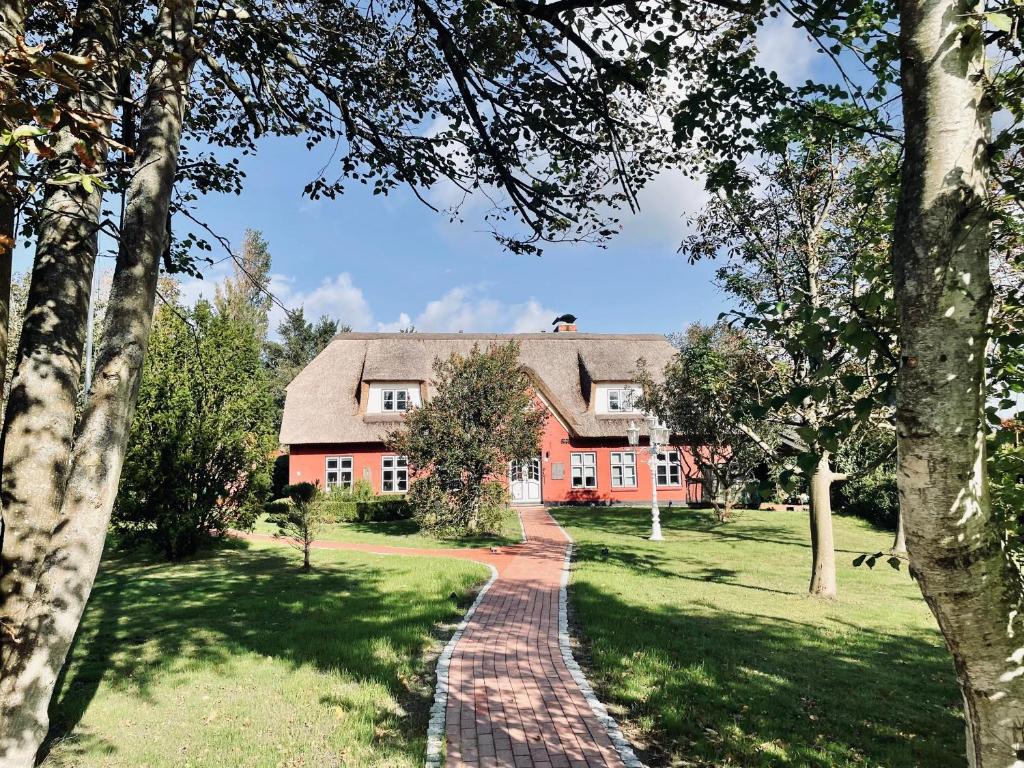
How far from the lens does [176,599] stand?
33.5 ft

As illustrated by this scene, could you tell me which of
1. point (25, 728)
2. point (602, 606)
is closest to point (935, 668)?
point (602, 606)

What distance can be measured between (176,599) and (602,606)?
24.1 ft

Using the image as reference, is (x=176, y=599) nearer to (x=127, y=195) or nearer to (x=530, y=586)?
(x=530, y=586)

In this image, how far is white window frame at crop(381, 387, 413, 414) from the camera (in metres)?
28.9

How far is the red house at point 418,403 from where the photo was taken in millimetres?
27578

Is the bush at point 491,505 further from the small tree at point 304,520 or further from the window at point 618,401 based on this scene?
the window at point 618,401

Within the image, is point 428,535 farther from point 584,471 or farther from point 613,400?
point 613,400

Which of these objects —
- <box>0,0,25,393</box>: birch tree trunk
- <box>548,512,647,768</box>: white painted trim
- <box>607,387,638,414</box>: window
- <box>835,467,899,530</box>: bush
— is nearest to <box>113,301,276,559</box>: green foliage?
<box>548,512,647,768</box>: white painted trim

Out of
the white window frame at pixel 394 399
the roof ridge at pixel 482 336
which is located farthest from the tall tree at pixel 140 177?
the roof ridge at pixel 482 336

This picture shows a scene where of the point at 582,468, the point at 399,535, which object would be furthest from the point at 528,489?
the point at 399,535

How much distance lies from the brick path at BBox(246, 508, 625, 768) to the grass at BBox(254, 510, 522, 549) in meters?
6.87

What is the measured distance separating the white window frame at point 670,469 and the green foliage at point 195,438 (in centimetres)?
2024

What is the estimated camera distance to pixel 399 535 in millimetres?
19766

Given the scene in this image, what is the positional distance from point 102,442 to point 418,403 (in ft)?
82.6
